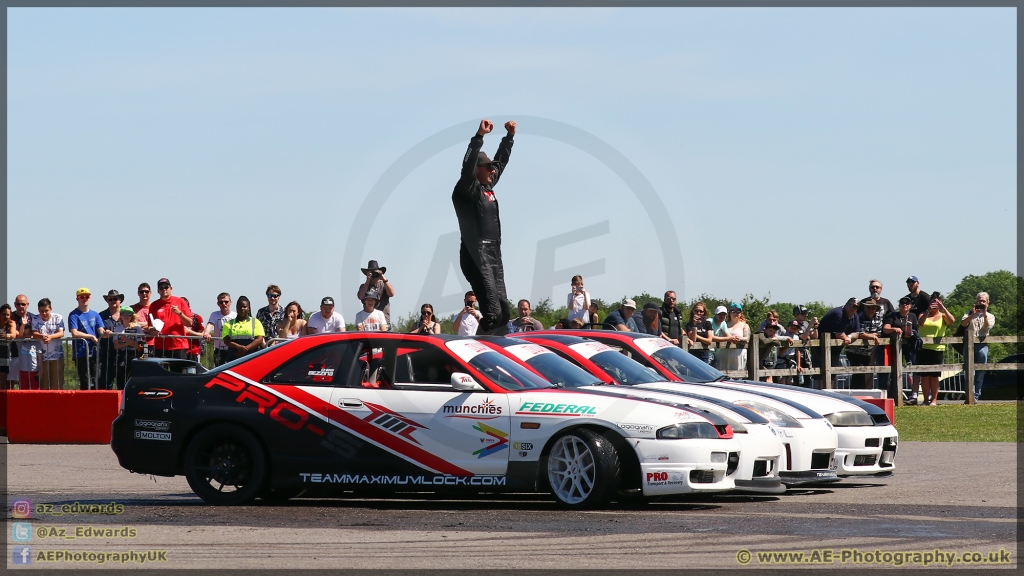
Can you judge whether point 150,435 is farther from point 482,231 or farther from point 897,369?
point 897,369

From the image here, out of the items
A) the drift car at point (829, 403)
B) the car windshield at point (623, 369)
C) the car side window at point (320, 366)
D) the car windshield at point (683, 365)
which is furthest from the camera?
the car windshield at point (683, 365)

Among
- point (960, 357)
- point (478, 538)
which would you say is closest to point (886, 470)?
point (478, 538)

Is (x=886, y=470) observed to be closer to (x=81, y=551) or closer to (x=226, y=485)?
(x=226, y=485)

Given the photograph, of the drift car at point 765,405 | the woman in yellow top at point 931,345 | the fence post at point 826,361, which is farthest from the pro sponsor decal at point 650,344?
the woman in yellow top at point 931,345

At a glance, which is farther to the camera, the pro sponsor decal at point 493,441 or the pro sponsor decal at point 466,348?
the pro sponsor decal at point 466,348

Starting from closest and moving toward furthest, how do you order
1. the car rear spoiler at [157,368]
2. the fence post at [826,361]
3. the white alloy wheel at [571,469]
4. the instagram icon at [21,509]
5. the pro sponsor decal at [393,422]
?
the instagram icon at [21,509]
the white alloy wheel at [571,469]
the pro sponsor decal at [393,422]
the car rear spoiler at [157,368]
the fence post at [826,361]

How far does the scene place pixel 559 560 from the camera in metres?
7.92

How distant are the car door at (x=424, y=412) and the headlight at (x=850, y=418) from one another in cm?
399

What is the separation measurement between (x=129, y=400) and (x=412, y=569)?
200 inches

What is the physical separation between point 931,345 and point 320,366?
1566 cm

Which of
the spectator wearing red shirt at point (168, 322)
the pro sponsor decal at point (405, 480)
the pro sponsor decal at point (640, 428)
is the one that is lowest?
the pro sponsor decal at point (405, 480)

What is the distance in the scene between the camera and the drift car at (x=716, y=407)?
11.2 meters

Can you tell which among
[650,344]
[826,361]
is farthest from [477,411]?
[826,361]

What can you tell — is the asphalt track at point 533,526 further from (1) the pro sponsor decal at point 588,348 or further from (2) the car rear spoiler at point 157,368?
(1) the pro sponsor decal at point 588,348
